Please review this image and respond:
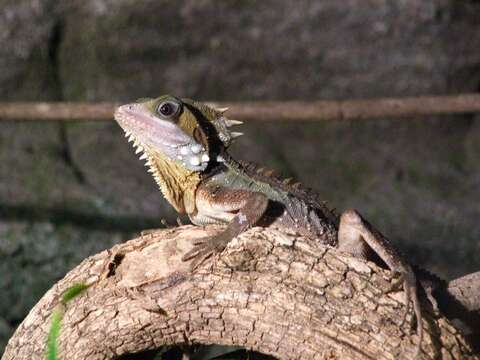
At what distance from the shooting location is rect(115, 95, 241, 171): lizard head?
3.14 metres

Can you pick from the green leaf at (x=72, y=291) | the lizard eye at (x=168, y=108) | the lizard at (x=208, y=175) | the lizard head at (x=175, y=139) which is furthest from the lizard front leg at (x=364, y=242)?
the green leaf at (x=72, y=291)

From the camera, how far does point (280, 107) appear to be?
467cm

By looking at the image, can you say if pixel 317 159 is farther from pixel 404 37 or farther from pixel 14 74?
pixel 14 74

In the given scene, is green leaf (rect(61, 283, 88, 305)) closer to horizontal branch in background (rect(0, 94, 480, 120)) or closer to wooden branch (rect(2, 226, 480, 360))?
wooden branch (rect(2, 226, 480, 360))

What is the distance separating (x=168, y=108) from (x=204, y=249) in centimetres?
81

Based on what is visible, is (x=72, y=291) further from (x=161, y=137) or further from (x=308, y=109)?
(x=308, y=109)

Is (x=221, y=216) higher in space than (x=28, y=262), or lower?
higher

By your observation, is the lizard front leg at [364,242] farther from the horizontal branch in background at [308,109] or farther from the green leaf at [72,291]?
the horizontal branch in background at [308,109]

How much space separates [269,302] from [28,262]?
3.54 meters

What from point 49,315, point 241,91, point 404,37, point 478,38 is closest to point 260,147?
point 241,91

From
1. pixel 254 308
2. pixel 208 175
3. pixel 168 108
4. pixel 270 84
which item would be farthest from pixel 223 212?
pixel 270 84

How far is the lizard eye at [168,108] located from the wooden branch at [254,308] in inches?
28.1

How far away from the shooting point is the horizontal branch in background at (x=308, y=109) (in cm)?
459

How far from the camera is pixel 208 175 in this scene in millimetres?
3213
